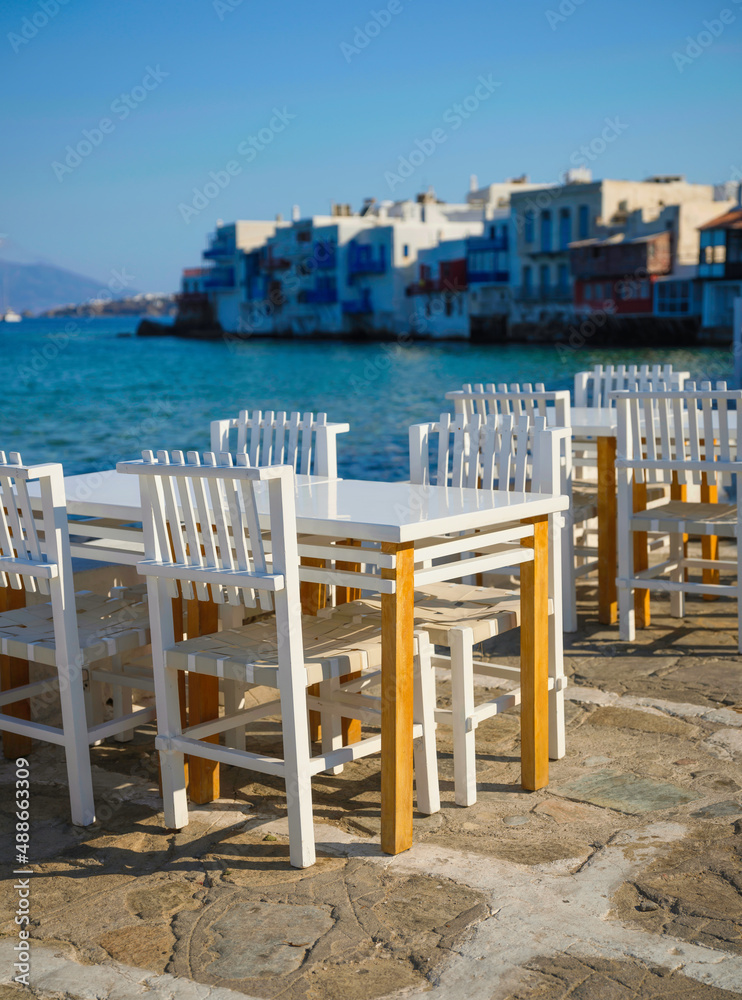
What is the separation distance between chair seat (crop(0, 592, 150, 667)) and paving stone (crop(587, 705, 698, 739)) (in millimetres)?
1664

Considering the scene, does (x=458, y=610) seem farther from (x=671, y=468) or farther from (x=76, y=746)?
(x=671, y=468)

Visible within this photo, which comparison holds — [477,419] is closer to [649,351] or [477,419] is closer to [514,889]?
[514,889]

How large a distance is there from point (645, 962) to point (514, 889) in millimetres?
422

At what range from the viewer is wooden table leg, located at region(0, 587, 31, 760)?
3602 millimetres

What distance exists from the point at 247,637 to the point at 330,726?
569 millimetres

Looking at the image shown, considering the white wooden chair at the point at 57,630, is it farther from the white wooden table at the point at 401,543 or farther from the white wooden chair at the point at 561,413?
the white wooden chair at the point at 561,413

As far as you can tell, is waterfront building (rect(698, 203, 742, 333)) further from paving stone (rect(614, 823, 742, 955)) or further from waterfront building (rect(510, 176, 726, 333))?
paving stone (rect(614, 823, 742, 955))

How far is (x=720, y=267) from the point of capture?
53.1 m

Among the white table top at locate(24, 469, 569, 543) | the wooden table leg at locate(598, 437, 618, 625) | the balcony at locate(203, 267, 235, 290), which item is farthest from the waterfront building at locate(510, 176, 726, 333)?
the white table top at locate(24, 469, 569, 543)

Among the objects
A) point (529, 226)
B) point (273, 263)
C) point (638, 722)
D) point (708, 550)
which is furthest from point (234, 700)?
point (273, 263)

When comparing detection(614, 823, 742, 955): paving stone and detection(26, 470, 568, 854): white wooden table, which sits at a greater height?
detection(26, 470, 568, 854): white wooden table

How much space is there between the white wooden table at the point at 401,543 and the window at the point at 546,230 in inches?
2472

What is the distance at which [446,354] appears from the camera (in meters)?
64.8

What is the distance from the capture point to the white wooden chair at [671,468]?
4.64m
